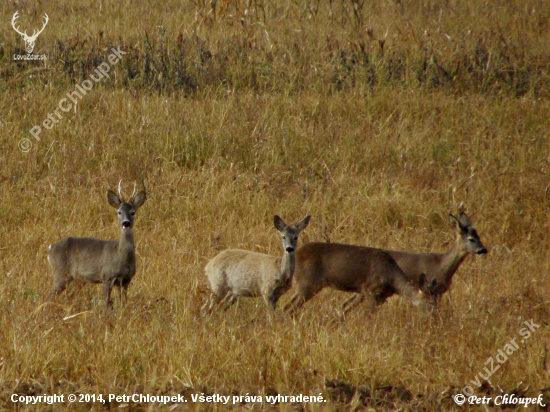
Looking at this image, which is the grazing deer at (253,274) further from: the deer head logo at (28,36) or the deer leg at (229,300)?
the deer head logo at (28,36)

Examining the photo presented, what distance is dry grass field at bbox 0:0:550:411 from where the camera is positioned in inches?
200

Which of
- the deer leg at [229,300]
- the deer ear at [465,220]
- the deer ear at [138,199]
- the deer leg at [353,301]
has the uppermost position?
the deer ear at [138,199]

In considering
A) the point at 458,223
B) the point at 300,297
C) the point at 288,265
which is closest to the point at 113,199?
the point at 288,265

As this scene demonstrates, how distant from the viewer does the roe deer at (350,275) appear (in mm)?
7094

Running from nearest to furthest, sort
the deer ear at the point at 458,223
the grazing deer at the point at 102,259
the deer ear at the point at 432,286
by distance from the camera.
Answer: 1. the deer ear at the point at 432,286
2. the grazing deer at the point at 102,259
3. the deer ear at the point at 458,223

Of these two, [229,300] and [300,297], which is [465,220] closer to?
[300,297]

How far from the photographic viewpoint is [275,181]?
9.99 metres

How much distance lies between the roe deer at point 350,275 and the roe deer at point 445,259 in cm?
33

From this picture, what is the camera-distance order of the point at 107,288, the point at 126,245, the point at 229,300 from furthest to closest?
the point at 229,300 → the point at 126,245 → the point at 107,288

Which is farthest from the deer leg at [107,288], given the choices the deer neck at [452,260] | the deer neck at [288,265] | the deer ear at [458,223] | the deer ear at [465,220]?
the deer ear at [465,220]

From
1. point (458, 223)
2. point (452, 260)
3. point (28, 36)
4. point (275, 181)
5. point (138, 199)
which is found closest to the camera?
point (138, 199)

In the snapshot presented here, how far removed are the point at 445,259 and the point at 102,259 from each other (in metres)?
3.11

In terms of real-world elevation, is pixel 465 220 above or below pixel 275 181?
below

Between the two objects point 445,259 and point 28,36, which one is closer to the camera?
point 445,259
